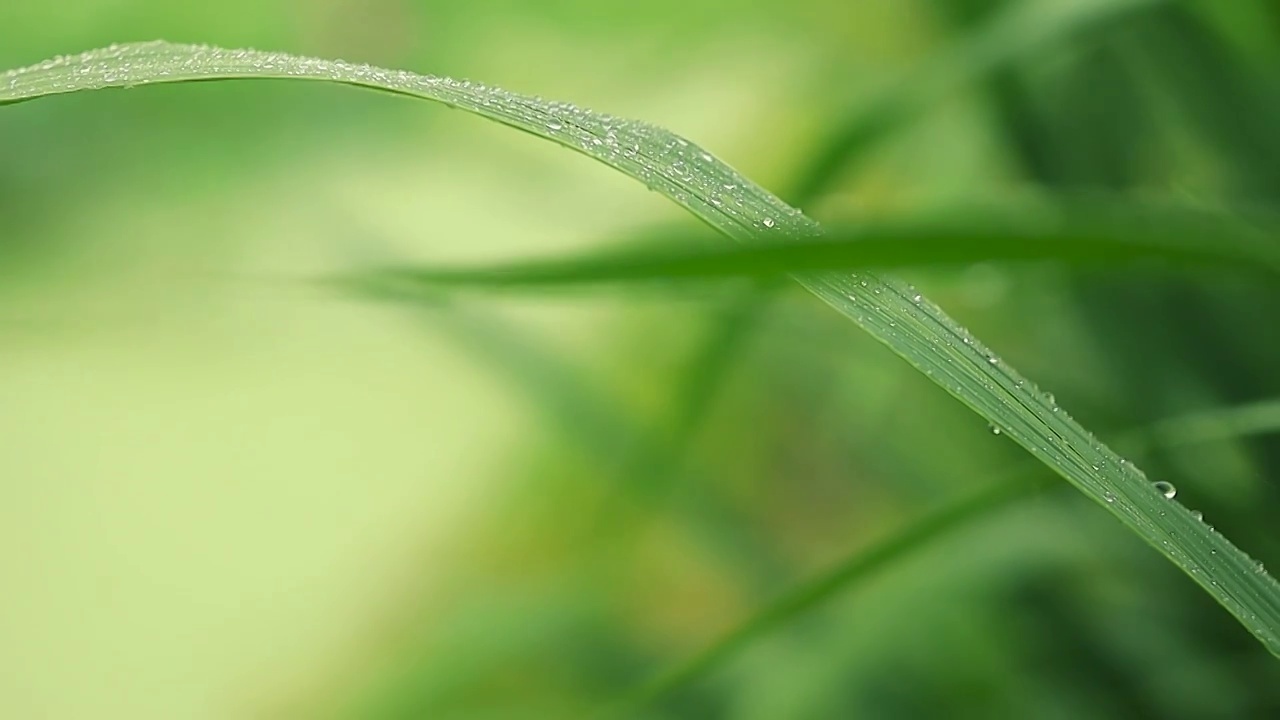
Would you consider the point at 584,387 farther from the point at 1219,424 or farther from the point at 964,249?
the point at 964,249

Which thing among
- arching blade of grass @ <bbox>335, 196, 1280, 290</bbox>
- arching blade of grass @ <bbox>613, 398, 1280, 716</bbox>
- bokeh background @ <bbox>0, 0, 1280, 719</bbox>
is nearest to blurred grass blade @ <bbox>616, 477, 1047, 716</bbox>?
arching blade of grass @ <bbox>613, 398, 1280, 716</bbox>

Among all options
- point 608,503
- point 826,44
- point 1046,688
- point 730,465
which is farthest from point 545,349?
point 826,44

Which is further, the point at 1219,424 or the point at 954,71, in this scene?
the point at 954,71

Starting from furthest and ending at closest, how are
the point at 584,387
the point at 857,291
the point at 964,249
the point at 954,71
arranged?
the point at 584,387, the point at 954,71, the point at 857,291, the point at 964,249

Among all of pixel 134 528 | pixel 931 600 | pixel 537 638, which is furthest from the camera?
pixel 134 528

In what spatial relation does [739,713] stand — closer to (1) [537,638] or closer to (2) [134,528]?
(1) [537,638]

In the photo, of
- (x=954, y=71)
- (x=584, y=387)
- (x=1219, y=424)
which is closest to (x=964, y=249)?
(x=1219, y=424)
